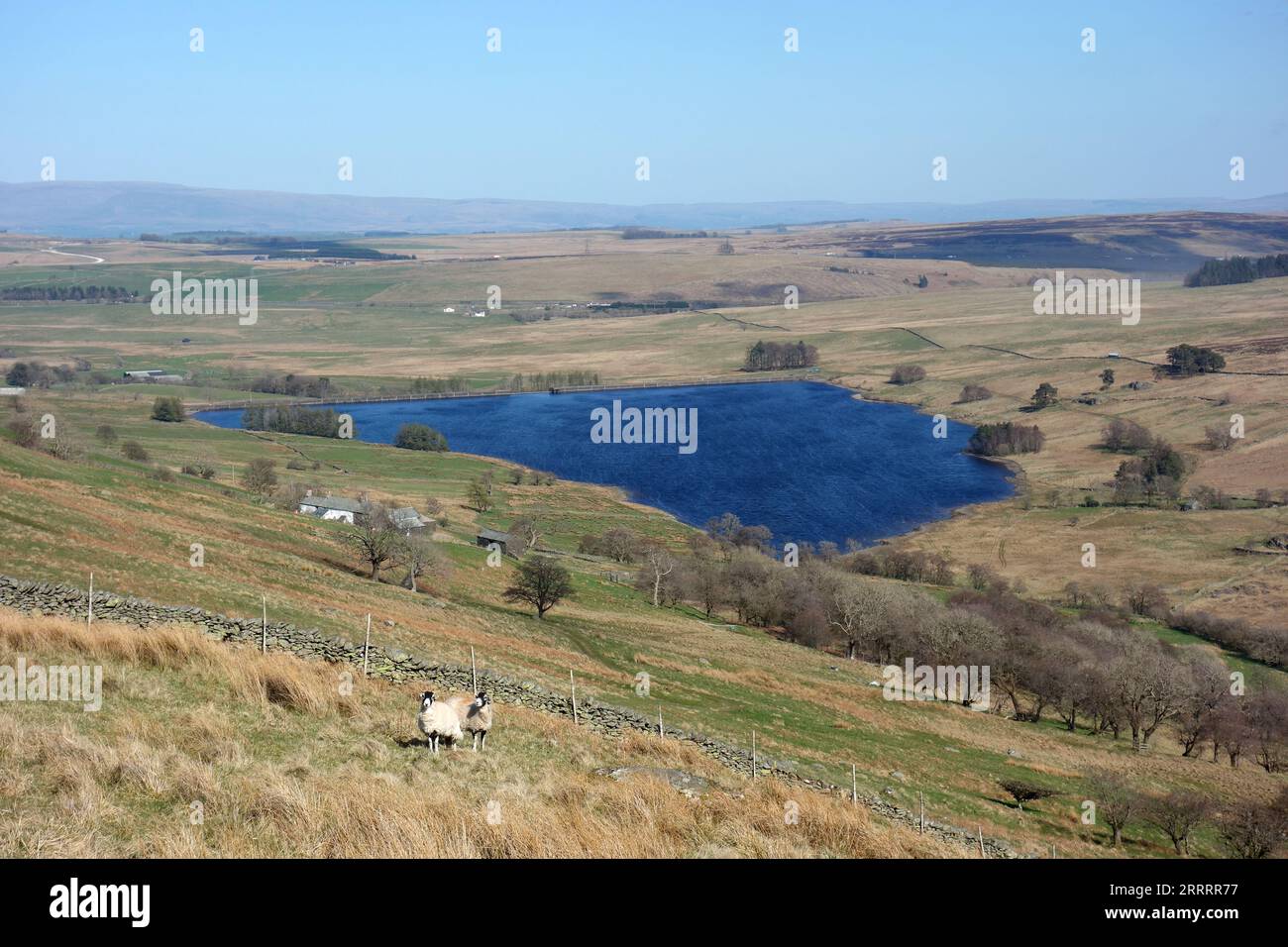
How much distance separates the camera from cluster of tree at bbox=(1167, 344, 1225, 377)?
487 ft

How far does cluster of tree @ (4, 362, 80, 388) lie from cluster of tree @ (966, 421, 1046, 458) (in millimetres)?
133267

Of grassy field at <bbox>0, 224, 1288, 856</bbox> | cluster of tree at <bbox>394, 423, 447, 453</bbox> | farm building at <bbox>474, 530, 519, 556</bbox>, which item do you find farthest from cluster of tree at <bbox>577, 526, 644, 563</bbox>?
cluster of tree at <bbox>394, 423, 447, 453</bbox>

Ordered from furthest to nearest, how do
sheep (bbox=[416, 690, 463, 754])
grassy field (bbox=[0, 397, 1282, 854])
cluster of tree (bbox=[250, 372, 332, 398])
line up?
cluster of tree (bbox=[250, 372, 332, 398]) → grassy field (bbox=[0, 397, 1282, 854]) → sheep (bbox=[416, 690, 463, 754])

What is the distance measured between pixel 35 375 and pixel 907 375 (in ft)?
460

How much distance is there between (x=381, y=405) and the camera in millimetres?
160250

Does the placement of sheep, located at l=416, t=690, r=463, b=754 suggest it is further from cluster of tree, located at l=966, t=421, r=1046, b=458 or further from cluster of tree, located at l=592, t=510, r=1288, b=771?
cluster of tree, located at l=966, t=421, r=1046, b=458

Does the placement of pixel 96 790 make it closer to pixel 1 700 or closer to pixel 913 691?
pixel 1 700

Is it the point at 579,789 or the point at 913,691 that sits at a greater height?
the point at 579,789

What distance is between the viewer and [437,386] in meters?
172
